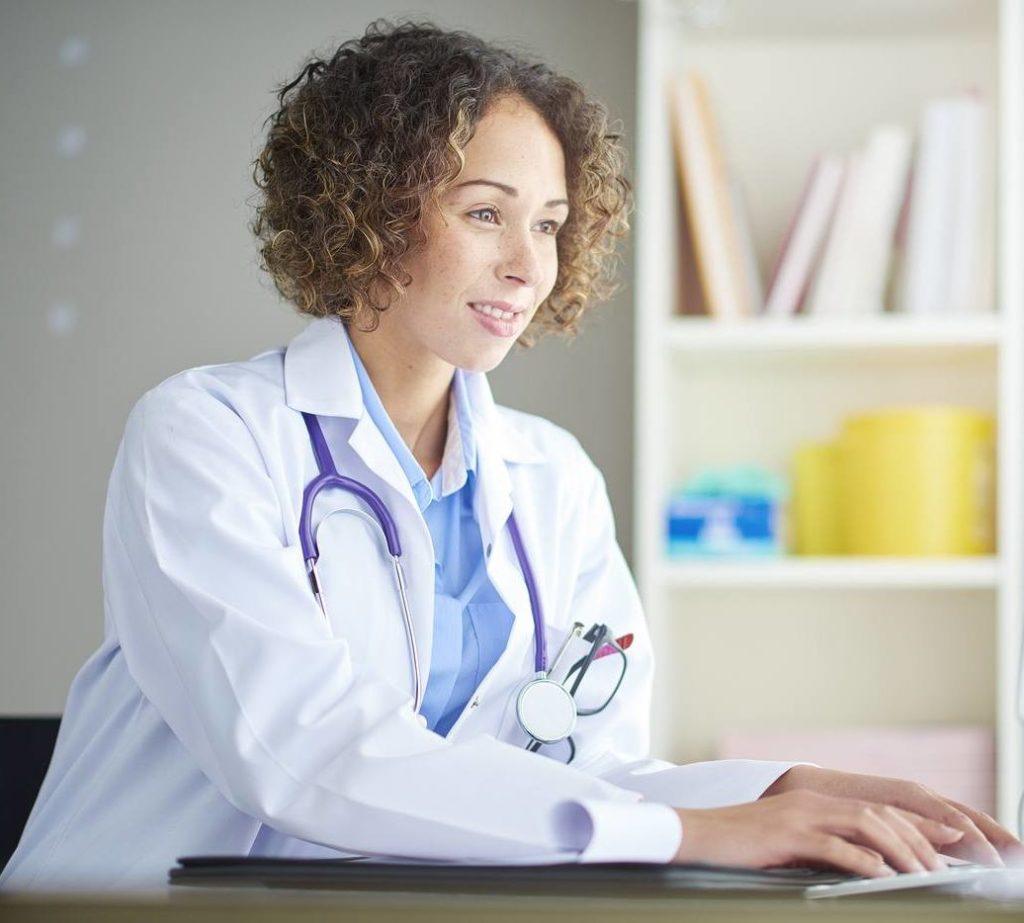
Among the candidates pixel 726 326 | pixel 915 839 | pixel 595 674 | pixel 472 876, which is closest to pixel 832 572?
pixel 726 326

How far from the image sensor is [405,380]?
1360mm

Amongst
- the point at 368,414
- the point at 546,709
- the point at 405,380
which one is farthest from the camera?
the point at 405,380

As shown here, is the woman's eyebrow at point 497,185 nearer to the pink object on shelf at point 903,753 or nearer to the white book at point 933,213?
the white book at point 933,213

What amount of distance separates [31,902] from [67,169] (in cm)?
247

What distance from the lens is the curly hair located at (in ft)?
4.31

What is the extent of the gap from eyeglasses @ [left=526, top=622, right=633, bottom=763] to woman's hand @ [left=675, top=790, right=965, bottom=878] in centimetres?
40

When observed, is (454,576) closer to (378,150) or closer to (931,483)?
(378,150)

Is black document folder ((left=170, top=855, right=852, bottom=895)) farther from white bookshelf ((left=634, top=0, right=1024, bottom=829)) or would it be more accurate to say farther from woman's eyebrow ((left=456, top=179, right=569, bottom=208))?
white bookshelf ((left=634, top=0, right=1024, bottom=829))

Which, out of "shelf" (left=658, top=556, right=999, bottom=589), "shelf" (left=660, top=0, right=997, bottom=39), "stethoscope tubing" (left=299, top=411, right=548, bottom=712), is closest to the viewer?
"stethoscope tubing" (left=299, top=411, right=548, bottom=712)

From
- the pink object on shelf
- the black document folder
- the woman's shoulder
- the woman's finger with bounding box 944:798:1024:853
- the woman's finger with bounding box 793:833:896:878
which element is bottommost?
the pink object on shelf

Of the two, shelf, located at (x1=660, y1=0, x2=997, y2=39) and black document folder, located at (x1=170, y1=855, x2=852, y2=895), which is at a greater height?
shelf, located at (x1=660, y1=0, x2=997, y2=39)

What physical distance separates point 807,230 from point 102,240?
4.81 ft

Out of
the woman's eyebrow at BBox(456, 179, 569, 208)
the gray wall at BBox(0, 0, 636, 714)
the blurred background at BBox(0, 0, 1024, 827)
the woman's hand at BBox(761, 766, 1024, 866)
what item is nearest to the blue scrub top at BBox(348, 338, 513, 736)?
the woman's eyebrow at BBox(456, 179, 569, 208)

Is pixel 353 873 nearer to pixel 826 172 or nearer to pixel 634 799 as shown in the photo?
pixel 634 799
